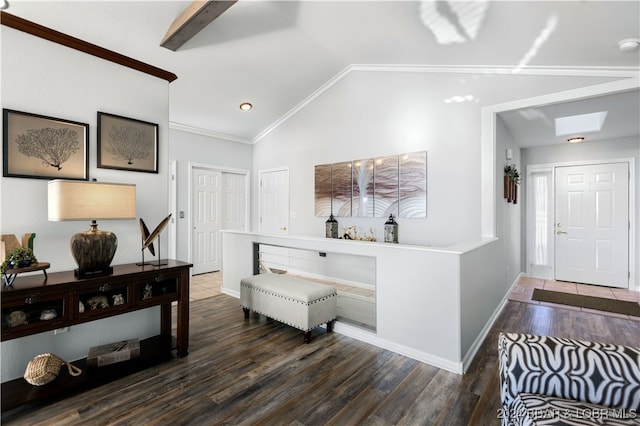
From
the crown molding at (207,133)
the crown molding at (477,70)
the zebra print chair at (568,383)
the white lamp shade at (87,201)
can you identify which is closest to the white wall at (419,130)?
the crown molding at (477,70)

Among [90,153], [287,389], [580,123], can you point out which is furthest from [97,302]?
[580,123]

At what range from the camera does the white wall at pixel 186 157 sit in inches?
201

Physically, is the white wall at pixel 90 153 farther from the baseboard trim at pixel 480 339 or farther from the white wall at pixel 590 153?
the white wall at pixel 590 153

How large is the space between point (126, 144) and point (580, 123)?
538cm

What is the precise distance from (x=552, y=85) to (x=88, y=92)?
13.6 feet

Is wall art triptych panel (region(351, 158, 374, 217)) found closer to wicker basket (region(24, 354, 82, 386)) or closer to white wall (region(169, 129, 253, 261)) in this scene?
white wall (region(169, 129, 253, 261))

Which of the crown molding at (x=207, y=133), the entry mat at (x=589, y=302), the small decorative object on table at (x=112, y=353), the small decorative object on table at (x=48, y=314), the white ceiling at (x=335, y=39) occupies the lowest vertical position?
the entry mat at (x=589, y=302)

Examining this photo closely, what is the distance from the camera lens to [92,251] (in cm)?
216

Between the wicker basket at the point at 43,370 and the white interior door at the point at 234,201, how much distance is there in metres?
3.81

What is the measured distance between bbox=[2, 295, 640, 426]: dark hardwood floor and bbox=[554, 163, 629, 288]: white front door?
2.34 metres

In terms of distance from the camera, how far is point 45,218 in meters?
2.27

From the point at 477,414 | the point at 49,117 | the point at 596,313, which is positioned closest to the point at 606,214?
the point at 596,313

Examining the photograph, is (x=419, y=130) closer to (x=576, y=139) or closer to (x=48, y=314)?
(x=576, y=139)

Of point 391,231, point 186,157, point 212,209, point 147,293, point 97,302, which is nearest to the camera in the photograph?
point 97,302
